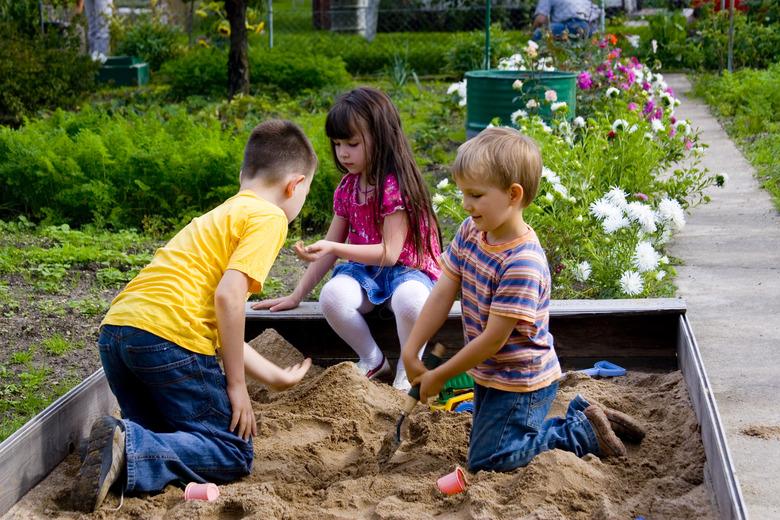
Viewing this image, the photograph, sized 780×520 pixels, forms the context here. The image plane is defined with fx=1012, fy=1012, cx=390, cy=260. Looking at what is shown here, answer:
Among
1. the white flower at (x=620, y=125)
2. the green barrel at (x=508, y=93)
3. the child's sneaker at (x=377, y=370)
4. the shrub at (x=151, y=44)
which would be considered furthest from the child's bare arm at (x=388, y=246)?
the shrub at (x=151, y=44)

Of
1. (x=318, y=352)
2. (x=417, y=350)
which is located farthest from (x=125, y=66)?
(x=417, y=350)

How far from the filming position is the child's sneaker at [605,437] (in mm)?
2934

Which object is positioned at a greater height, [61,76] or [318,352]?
[61,76]

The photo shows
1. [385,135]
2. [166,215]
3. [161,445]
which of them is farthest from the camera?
[166,215]

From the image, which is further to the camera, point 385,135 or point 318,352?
point 318,352

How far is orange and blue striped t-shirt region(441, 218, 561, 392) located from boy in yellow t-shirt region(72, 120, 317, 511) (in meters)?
0.58

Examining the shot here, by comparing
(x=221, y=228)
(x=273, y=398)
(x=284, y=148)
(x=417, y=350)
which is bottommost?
(x=273, y=398)

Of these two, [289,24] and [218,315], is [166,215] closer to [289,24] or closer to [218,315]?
[218,315]

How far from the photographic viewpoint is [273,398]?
3631mm

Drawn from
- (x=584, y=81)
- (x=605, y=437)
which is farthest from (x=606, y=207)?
(x=584, y=81)

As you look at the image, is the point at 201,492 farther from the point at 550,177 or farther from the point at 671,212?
the point at 671,212

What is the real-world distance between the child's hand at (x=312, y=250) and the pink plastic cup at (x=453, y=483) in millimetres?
964

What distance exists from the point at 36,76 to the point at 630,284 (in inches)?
359

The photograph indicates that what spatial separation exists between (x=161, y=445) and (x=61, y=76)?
9927 millimetres
